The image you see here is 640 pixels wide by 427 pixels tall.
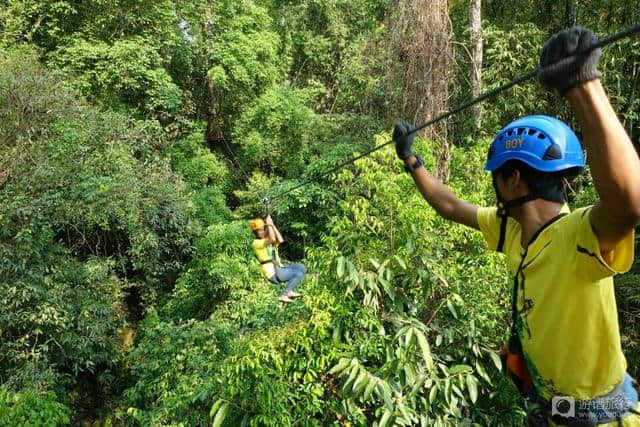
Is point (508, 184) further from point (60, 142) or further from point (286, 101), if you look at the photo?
point (286, 101)

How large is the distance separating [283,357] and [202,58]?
8.26 m

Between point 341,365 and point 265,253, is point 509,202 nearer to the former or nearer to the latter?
point 341,365

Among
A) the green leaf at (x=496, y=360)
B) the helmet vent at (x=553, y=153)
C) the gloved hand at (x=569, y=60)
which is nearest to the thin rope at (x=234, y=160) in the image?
the green leaf at (x=496, y=360)

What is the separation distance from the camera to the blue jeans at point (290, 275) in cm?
429

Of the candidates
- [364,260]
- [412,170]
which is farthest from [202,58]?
[412,170]

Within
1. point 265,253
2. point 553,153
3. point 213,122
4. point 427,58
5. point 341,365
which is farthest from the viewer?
point 213,122

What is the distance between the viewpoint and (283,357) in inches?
87.4

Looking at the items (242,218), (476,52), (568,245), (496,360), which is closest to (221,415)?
(496,360)

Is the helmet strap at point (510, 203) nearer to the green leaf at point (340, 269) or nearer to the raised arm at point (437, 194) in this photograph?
the raised arm at point (437, 194)

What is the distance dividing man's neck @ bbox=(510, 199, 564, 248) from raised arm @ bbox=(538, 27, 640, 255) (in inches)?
8.9

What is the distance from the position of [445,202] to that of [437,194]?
40mm

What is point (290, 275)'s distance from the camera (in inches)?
172

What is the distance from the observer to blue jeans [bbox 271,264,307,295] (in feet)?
14.1

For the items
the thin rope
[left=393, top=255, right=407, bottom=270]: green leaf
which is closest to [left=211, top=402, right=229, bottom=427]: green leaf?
[left=393, top=255, right=407, bottom=270]: green leaf
